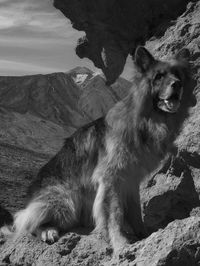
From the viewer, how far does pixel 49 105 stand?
174 ft

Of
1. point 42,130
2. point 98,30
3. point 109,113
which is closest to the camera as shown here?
point 109,113

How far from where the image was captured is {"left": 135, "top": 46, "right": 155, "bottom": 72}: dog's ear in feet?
22.0

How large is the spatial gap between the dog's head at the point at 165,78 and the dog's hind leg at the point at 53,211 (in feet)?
4.94

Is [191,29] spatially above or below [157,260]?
above

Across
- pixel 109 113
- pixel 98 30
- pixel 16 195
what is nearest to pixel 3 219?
pixel 109 113

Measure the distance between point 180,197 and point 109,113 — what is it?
179 cm

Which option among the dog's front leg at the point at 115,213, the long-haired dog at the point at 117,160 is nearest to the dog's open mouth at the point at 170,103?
the long-haired dog at the point at 117,160

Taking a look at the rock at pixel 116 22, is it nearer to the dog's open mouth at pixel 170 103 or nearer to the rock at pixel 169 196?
the rock at pixel 169 196

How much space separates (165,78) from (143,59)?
0.43 m

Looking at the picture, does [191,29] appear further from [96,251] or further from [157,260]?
[157,260]

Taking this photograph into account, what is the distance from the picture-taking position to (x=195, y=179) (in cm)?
770

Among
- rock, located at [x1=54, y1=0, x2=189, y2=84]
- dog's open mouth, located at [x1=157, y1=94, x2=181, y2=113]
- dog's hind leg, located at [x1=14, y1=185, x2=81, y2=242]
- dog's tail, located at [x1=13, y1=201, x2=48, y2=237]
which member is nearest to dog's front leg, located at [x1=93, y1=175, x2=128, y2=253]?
dog's hind leg, located at [x1=14, y1=185, x2=81, y2=242]

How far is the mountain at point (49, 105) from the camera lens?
1593 inches

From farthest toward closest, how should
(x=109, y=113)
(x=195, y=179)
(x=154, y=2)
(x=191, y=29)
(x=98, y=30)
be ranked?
(x=98, y=30)
(x=154, y=2)
(x=191, y=29)
(x=195, y=179)
(x=109, y=113)
